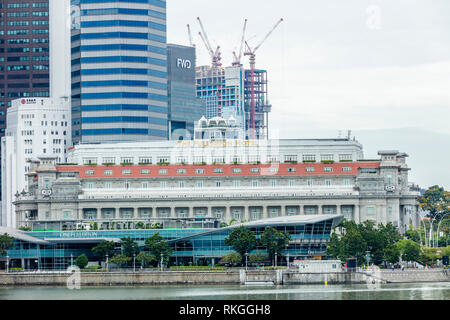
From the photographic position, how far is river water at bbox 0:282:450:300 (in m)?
168

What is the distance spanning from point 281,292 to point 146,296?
894 inches

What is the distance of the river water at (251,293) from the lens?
168 meters

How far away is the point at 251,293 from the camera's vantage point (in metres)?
177
